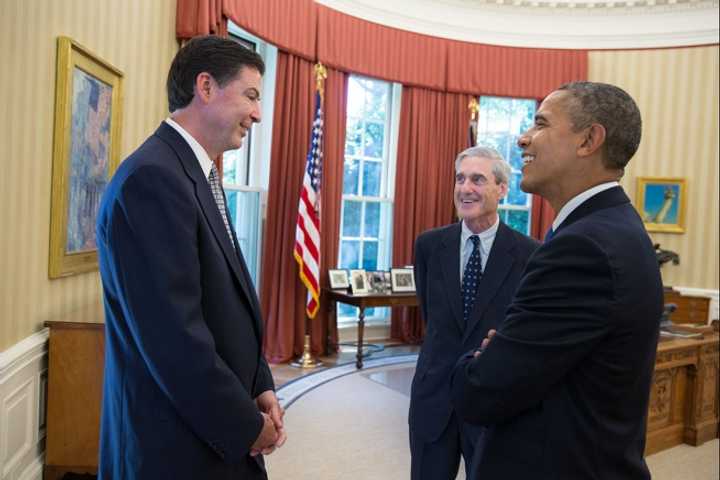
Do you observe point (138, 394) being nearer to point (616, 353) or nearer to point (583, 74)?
point (616, 353)

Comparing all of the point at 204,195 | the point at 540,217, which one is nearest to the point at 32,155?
the point at 204,195

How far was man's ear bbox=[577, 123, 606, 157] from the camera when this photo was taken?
51.5 inches

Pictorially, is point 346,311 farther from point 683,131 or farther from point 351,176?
point 683,131

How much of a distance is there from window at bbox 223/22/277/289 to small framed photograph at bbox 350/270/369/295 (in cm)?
100

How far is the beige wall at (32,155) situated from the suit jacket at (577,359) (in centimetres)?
206

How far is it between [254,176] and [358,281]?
5.17ft

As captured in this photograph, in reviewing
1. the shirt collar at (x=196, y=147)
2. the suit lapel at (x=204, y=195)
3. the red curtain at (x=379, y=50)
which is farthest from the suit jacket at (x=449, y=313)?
the red curtain at (x=379, y=50)

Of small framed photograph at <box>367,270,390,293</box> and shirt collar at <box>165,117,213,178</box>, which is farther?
small framed photograph at <box>367,270,390,293</box>

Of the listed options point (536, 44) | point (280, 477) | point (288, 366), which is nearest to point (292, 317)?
point (288, 366)

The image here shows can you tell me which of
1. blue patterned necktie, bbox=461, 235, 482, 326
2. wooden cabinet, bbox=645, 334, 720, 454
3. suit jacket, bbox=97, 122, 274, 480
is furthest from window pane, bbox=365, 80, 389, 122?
suit jacket, bbox=97, 122, 274, 480

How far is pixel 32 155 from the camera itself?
8.60 ft

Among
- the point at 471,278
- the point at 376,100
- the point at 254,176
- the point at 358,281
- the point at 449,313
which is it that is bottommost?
the point at 358,281

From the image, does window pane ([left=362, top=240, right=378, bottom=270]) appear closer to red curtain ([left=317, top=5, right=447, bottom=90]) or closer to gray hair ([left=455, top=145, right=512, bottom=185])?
red curtain ([left=317, top=5, right=447, bottom=90])

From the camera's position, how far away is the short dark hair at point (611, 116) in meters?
1.31
